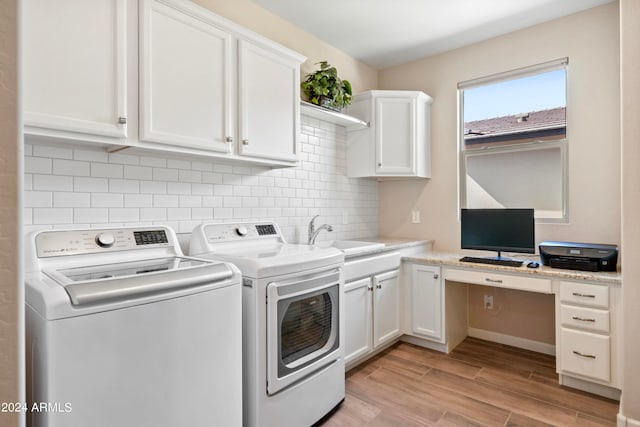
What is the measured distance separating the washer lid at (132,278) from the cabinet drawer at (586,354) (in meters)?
2.31

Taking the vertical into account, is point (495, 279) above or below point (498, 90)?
below

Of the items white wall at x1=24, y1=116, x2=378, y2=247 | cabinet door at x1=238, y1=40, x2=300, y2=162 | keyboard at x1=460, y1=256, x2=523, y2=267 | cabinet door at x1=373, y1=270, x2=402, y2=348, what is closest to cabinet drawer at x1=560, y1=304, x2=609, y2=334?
keyboard at x1=460, y1=256, x2=523, y2=267

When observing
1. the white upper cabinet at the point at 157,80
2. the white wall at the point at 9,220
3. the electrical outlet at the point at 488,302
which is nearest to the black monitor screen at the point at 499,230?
the electrical outlet at the point at 488,302

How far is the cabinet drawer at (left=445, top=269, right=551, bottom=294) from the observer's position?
2.49 metres

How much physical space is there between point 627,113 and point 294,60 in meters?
2.03

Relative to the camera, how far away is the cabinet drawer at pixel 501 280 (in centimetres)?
249

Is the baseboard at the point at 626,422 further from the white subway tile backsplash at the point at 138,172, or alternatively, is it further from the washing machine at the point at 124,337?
the white subway tile backsplash at the point at 138,172

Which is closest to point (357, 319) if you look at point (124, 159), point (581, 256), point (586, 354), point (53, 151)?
point (586, 354)

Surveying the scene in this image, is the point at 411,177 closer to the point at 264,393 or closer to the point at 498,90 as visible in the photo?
the point at 498,90

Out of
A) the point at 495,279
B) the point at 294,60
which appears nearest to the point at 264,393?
the point at 495,279

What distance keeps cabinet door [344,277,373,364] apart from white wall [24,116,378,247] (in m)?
0.68

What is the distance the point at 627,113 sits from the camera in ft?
6.17

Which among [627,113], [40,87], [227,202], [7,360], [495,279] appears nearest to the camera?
[7,360]

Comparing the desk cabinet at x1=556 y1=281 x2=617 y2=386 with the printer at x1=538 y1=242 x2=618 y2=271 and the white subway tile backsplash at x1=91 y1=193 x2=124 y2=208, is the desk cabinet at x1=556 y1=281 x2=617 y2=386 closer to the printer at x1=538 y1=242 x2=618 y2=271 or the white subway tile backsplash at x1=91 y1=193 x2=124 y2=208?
the printer at x1=538 y1=242 x2=618 y2=271
